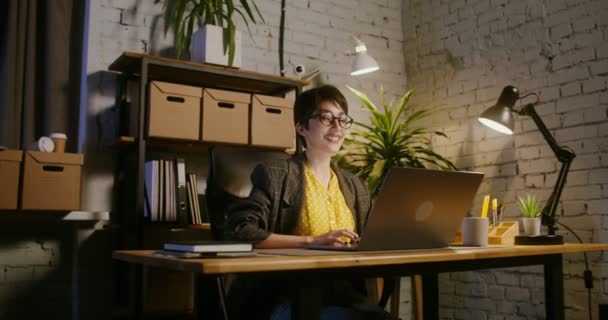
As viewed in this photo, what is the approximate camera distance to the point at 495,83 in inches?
125

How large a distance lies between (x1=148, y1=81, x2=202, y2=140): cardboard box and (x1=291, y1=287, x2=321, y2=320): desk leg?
156cm

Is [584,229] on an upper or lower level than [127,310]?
upper

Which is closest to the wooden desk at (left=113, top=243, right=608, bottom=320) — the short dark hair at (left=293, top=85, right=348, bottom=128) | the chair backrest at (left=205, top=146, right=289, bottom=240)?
the chair backrest at (left=205, top=146, right=289, bottom=240)

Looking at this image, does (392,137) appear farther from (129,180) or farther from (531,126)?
(129,180)

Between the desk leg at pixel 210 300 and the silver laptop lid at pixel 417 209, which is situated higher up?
the silver laptop lid at pixel 417 209

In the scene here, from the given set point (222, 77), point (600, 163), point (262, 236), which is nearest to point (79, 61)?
point (222, 77)

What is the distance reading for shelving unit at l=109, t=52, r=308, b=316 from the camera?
7.94 feet

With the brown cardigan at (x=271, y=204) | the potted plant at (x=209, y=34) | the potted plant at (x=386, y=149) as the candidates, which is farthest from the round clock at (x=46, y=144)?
the potted plant at (x=386, y=149)

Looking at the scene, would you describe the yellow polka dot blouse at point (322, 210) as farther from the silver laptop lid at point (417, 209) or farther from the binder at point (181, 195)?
the binder at point (181, 195)

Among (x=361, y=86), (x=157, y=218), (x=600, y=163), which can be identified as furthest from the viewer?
(x=361, y=86)

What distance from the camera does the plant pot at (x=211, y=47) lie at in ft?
8.70

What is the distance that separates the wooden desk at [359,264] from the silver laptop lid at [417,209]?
0.05 m

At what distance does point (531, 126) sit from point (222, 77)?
1.61m

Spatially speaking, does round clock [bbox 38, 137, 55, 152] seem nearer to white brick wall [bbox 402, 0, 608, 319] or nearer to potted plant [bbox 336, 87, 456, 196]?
potted plant [bbox 336, 87, 456, 196]
